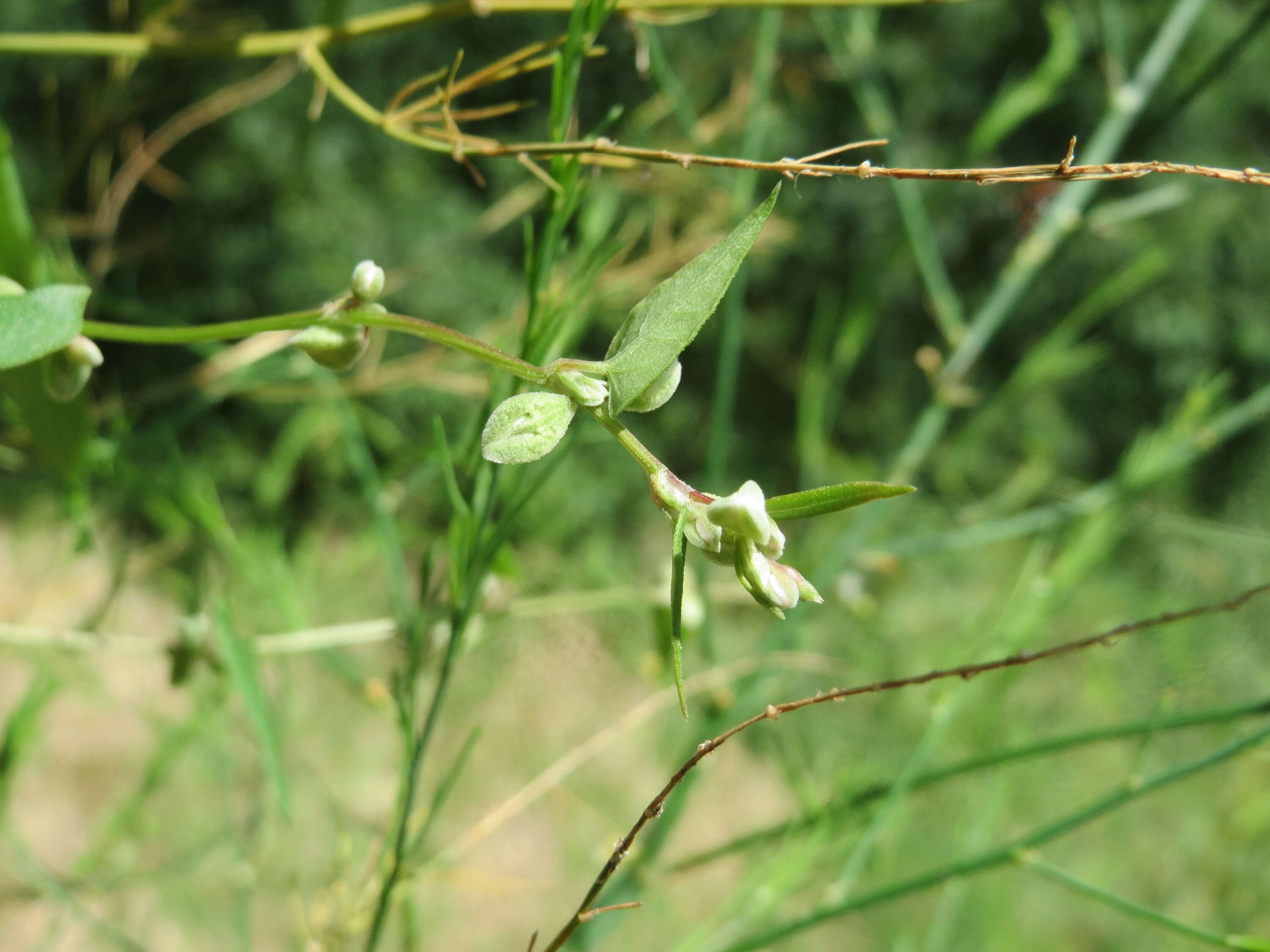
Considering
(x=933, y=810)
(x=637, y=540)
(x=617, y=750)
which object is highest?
(x=933, y=810)

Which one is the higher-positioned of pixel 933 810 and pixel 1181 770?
pixel 1181 770

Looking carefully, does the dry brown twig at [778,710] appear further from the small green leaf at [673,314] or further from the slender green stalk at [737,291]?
the slender green stalk at [737,291]

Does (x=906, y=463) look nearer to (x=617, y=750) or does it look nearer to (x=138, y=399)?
(x=138, y=399)

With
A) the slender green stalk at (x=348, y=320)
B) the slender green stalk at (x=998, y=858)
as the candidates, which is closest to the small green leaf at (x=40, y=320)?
the slender green stalk at (x=348, y=320)

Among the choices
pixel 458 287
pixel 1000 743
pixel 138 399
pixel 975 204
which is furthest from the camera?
pixel 975 204

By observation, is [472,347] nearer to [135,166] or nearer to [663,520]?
[135,166]

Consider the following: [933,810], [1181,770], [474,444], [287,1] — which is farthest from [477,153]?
[287,1]
